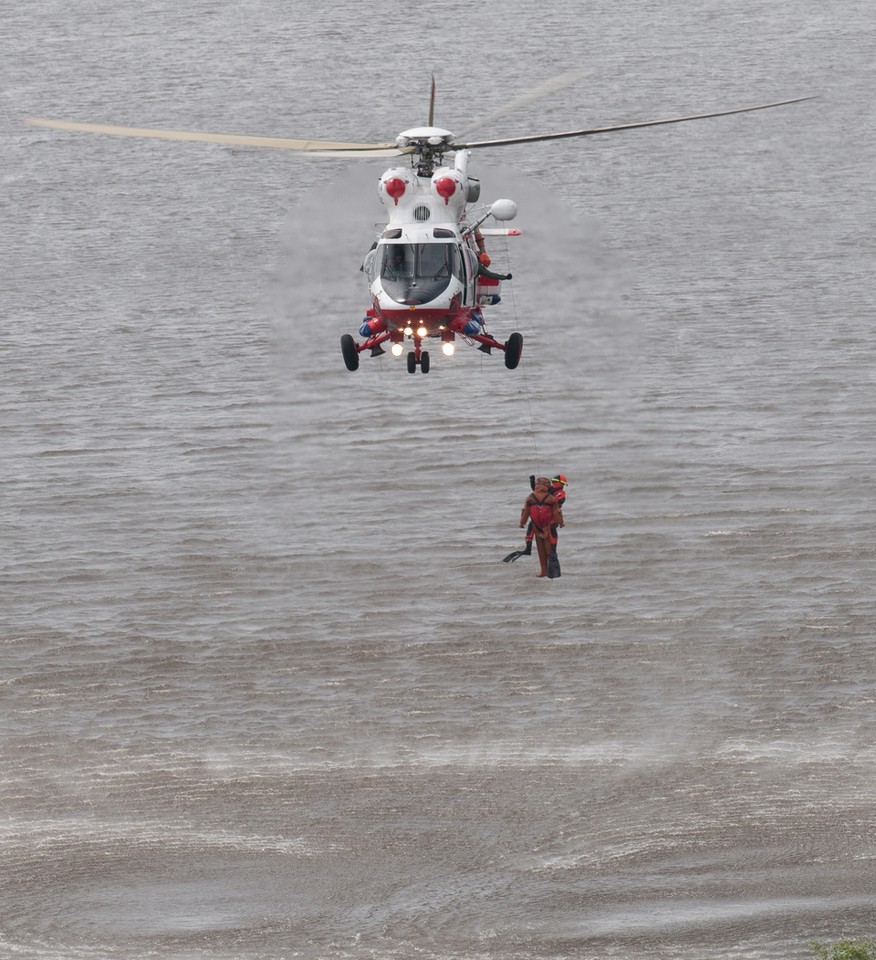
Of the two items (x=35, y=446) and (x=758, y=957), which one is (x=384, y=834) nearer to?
(x=758, y=957)

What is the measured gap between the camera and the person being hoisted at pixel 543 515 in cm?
4909

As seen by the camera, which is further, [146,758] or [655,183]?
[655,183]

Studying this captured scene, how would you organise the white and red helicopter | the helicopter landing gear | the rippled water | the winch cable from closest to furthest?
the white and red helicopter
the helicopter landing gear
the rippled water
the winch cable

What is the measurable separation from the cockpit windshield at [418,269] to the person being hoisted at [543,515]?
639 centimetres

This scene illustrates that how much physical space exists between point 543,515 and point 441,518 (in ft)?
144

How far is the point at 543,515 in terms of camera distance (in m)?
49.3

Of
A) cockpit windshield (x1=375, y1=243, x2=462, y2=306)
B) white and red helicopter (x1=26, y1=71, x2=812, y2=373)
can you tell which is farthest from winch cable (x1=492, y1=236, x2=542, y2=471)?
cockpit windshield (x1=375, y1=243, x2=462, y2=306)

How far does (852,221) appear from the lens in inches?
4505

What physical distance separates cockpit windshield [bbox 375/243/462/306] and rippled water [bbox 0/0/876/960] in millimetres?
6562

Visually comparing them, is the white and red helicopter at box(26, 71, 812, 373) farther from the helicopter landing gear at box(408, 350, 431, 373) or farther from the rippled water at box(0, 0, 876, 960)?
the rippled water at box(0, 0, 876, 960)

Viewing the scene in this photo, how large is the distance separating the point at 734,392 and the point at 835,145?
91.8 ft

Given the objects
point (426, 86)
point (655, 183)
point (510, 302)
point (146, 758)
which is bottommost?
point (146, 758)

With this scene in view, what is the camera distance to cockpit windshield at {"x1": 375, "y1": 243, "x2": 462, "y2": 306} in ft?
151

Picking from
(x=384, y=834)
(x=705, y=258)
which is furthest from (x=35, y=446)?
(x=705, y=258)
